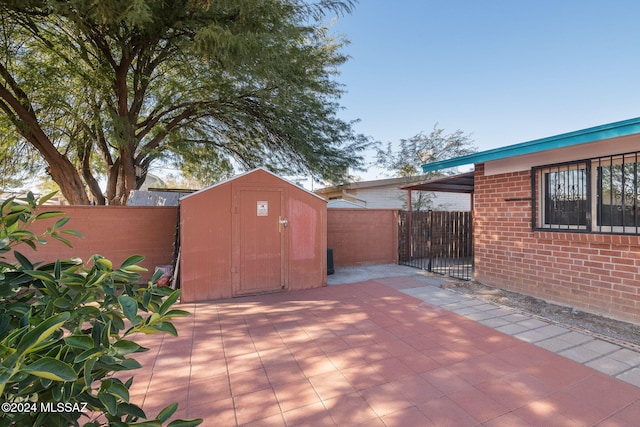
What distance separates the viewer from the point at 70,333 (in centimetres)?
96

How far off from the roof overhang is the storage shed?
9.64 feet

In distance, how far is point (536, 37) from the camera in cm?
727

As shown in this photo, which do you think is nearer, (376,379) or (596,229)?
(376,379)

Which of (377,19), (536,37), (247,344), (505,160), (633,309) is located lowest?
(247,344)

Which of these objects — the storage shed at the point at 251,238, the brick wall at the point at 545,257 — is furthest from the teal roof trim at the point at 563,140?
the storage shed at the point at 251,238

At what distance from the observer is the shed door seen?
5.20 meters

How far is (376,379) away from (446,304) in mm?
2551

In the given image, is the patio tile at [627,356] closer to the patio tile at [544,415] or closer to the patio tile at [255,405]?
the patio tile at [544,415]

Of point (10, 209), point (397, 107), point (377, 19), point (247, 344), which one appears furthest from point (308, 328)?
point (397, 107)

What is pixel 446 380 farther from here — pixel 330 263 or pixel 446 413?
pixel 330 263

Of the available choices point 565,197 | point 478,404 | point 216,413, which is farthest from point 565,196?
point 216,413

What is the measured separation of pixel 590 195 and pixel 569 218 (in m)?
0.46

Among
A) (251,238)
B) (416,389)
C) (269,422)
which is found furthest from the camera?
(251,238)

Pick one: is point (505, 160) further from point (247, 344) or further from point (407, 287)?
point (247, 344)
